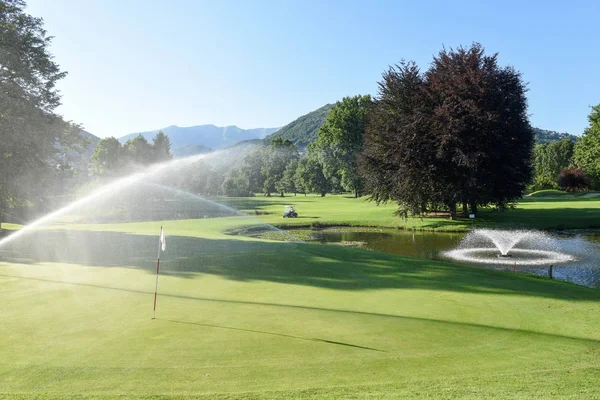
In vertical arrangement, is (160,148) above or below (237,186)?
above

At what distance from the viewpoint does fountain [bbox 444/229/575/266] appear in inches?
1051

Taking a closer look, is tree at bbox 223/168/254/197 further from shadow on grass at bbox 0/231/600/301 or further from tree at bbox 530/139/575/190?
shadow on grass at bbox 0/231/600/301

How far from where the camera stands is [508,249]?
30.2m

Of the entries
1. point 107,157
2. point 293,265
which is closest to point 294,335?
point 293,265

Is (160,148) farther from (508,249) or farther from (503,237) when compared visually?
(508,249)

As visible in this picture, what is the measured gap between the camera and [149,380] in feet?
23.7

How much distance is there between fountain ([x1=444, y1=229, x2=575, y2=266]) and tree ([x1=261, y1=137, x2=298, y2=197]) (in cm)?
10565

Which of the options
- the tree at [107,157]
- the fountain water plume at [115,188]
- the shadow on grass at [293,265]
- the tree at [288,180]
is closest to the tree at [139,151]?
the tree at [107,157]

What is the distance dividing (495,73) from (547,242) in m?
17.4

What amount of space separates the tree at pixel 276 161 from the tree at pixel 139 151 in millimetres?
39608

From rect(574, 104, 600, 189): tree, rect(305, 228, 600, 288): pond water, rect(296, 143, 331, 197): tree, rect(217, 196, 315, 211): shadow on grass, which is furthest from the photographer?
rect(296, 143, 331, 197): tree

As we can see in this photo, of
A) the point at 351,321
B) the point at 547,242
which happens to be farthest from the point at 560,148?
the point at 351,321

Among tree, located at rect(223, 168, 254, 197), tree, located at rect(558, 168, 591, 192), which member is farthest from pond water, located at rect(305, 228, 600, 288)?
tree, located at rect(223, 168, 254, 197)

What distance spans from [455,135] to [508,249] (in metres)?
13.6
